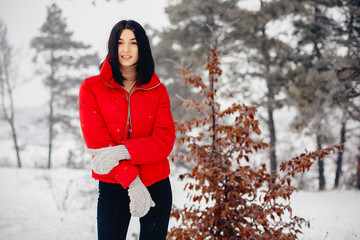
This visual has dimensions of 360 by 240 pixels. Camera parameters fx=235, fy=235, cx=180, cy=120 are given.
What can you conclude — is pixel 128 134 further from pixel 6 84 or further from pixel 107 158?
pixel 6 84

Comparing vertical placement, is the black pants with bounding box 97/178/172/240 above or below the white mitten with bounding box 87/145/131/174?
below

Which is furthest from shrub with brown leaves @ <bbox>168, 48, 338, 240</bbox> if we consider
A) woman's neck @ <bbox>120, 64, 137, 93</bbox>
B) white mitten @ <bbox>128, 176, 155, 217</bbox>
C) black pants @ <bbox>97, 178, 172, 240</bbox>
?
white mitten @ <bbox>128, 176, 155, 217</bbox>

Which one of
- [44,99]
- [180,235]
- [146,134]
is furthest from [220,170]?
[44,99]

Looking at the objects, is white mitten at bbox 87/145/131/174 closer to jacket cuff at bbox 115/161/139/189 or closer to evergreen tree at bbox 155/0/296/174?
jacket cuff at bbox 115/161/139/189

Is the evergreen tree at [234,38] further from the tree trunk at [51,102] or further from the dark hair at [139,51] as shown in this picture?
the tree trunk at [51,102]

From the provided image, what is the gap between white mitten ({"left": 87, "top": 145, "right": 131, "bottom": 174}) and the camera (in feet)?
4.32

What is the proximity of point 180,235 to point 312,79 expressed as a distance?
6.11 m

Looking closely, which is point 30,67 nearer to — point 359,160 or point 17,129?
point 17,129

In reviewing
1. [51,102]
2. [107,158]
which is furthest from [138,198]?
[51,102]

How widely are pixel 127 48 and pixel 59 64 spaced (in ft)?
49.5

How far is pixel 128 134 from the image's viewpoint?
4.95 feet

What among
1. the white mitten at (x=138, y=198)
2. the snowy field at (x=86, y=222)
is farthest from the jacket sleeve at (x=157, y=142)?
the snowy field at (x=86, y=222)

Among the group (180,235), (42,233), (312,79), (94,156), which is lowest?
(42,233)

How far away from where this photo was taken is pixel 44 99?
14.5m
